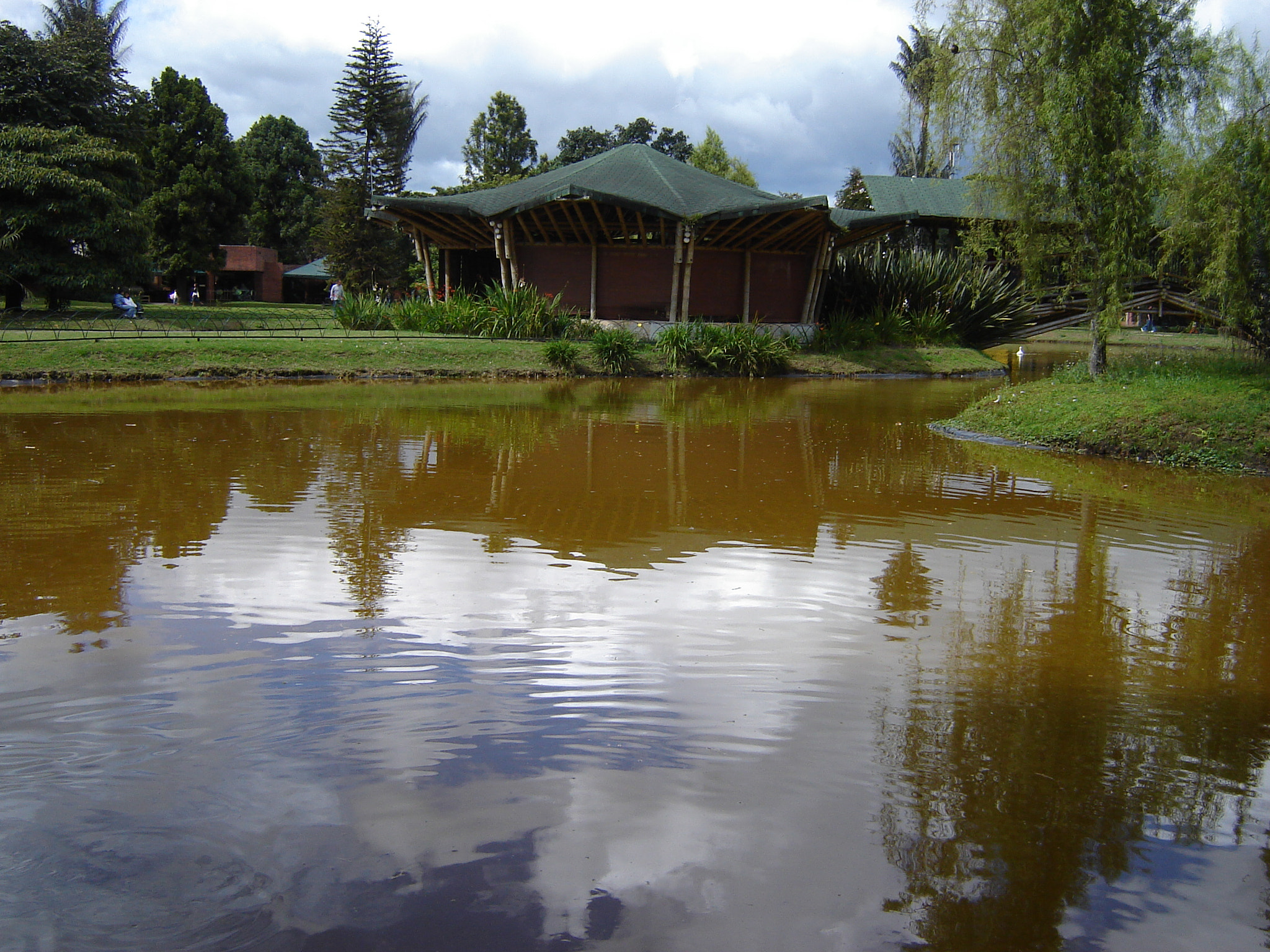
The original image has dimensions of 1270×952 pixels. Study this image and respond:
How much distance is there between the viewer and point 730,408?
15992mm

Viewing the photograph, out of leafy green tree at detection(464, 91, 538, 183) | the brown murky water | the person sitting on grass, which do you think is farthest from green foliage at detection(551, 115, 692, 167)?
the brown murky water

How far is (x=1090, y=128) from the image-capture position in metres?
14.4

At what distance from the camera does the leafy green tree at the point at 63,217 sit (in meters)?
25.9

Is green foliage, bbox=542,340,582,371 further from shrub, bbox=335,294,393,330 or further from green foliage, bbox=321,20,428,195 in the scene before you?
green foliage, bbox=321,20,428,195

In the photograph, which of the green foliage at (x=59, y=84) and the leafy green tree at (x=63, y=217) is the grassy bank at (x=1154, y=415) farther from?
the green foliage at (x=59, y=84)

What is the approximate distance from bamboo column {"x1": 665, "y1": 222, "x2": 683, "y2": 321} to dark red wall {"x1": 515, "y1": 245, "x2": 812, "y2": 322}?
29.7 inches

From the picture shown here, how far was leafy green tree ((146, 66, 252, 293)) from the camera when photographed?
44281 mm

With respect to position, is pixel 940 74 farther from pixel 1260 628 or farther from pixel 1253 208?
pixel 1260 628

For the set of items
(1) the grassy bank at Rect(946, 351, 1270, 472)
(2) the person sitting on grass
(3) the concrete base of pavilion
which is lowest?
(1) the grassy bank at Rect(946, 351, 1270, 472)

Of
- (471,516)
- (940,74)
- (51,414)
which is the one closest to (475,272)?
(940,74)

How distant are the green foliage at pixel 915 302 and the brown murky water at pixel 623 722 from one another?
1811 centimetres

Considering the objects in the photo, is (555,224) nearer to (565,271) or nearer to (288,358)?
(565,271)

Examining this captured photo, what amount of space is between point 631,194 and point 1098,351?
1260cm

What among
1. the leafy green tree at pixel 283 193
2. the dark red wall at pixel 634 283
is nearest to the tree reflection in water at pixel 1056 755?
the dark red wall at pixel 634 283
